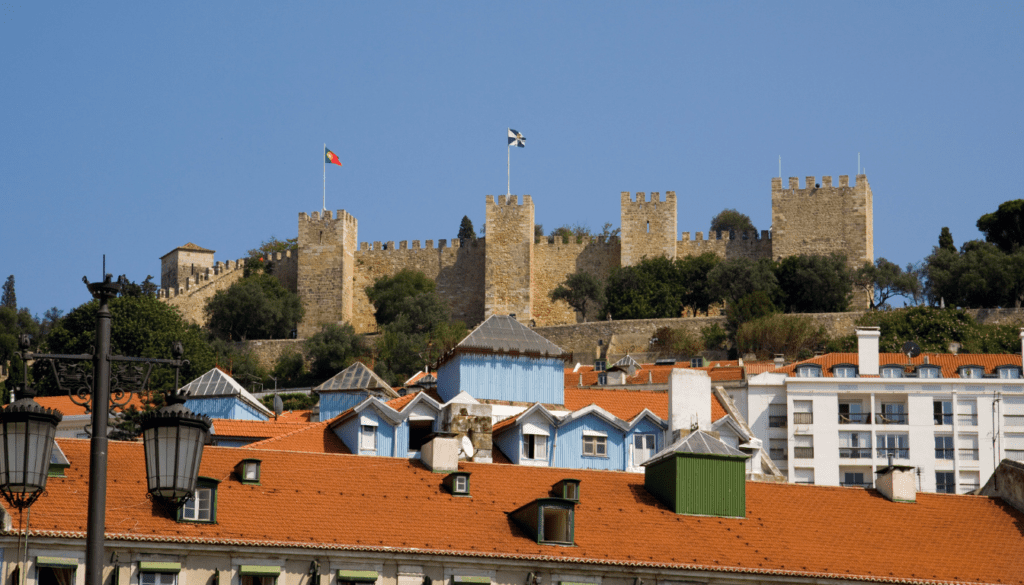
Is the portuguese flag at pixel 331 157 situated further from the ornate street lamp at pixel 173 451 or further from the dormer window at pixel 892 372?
the ornate street lamp at pixel 173 451

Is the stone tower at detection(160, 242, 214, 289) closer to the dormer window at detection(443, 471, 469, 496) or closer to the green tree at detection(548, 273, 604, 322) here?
the green tree at detection(548, 273, 604, 322)

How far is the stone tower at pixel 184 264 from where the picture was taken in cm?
9231

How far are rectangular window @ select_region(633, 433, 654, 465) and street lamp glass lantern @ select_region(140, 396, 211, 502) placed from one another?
2188 centimetres

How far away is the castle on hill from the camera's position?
261 ft

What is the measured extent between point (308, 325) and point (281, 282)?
4.84 meters

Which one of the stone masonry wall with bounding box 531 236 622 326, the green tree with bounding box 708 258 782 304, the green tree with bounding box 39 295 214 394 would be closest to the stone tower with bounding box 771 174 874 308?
the green tree with bounding box 708 258 782 304

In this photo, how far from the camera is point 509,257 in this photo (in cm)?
8300

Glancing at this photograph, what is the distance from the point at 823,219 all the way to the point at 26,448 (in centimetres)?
7221

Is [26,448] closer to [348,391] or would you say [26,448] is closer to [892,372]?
[348,391]

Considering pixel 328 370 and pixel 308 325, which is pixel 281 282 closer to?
pixel 308 325

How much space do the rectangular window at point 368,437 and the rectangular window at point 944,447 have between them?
858 inches

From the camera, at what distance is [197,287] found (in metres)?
86.4

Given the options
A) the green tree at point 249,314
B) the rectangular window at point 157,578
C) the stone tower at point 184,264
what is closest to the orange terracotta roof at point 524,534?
the rectangular window at point 157,578

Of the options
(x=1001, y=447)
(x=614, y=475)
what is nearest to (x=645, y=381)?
(x=1001, y=447)
